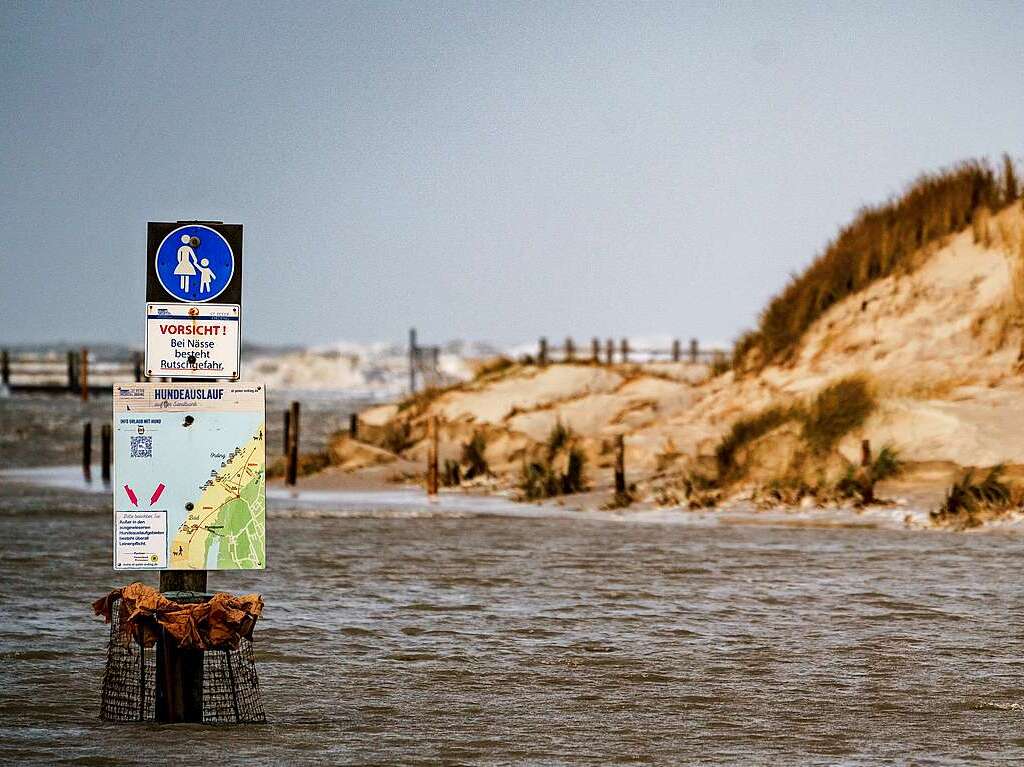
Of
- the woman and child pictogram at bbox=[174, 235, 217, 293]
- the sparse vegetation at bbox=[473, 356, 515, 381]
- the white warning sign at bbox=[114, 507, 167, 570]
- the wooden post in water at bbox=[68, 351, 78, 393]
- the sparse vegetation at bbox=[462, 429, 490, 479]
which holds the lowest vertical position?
the white warning sign at bbox=[114, 507, 167, 570]

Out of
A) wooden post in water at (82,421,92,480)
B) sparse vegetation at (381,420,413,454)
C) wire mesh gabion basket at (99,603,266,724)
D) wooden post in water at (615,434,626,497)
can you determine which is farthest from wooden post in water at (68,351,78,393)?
wire mesh gabion basket at (99,603,266,724)

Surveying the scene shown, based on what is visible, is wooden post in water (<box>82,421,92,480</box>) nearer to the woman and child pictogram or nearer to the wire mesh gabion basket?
the wire mesh gabion basket

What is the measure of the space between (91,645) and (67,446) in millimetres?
39582

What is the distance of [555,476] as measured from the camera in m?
31.2

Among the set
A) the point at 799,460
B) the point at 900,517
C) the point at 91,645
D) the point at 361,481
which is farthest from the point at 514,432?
the point at 91,645

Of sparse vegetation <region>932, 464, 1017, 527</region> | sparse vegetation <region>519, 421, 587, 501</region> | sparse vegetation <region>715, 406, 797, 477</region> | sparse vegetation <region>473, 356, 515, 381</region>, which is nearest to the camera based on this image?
sparse vegetation <region>932, 464, 1017, 527</region>

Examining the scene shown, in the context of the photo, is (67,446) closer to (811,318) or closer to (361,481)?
(361,481)

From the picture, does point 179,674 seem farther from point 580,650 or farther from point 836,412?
point 836,412

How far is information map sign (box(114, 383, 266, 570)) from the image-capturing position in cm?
898

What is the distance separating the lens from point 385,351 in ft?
562

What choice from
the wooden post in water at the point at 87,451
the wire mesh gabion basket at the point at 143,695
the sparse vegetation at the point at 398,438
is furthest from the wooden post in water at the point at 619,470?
the wire mesh gabion basket at the point at 143,695

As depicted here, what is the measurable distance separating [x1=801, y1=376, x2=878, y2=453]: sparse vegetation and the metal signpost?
19.5m

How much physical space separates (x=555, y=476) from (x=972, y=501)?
9.40m

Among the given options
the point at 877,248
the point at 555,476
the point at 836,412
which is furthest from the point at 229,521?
the point at 877,248
